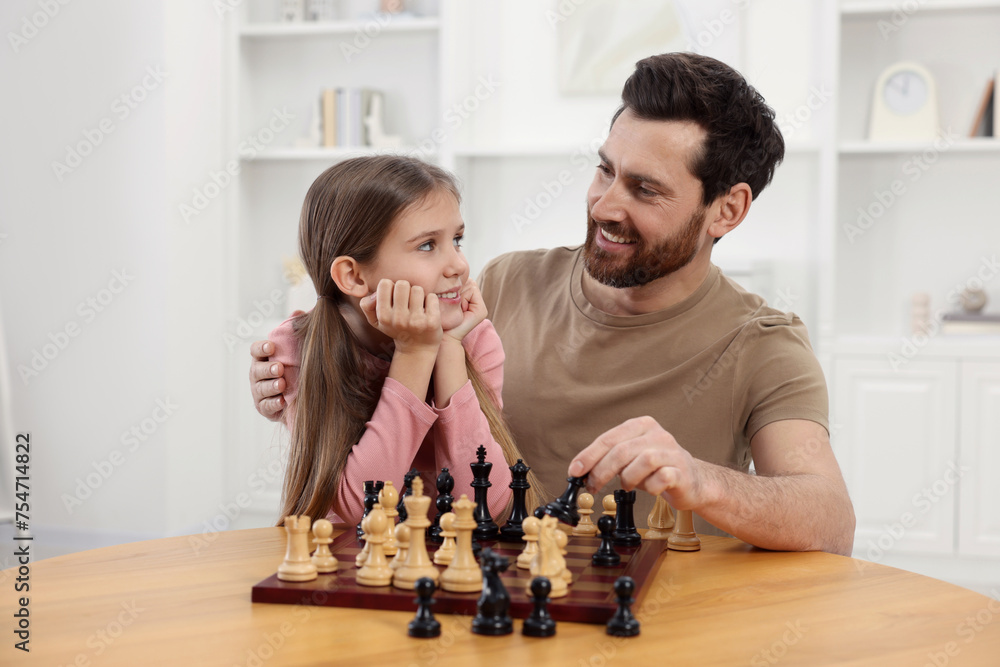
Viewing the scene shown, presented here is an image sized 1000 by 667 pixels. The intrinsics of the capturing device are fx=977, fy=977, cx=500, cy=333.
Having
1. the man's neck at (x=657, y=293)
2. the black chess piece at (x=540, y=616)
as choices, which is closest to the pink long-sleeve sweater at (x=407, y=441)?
the man's neck at (x=657, y=293)

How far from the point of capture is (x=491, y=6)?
14.3 feet

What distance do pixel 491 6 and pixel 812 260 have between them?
70.7 inches

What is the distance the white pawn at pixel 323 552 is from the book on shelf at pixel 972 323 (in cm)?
330

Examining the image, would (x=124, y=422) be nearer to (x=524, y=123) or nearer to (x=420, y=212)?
(x=524, y=123)

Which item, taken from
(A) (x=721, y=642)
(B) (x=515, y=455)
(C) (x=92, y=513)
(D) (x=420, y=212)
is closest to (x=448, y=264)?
(D) (x=420, y=212)

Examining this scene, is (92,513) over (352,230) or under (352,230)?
under

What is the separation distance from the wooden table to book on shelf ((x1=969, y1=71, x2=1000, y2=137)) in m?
3.08

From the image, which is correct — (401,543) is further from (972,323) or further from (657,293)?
(972,323)

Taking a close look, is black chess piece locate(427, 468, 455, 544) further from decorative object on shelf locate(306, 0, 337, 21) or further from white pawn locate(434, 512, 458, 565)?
decorative object on shelf locate(306, 0, 337, 21)

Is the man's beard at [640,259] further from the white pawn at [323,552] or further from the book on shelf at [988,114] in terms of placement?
the book on shelf at [988,114]

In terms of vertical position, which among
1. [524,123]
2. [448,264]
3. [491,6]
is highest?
[491,6]

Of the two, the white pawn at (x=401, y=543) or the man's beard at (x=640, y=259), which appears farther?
the man's beard at (x=640, y=259)

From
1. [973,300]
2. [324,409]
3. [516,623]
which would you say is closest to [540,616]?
[516,623]

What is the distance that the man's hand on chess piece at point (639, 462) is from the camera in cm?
126
